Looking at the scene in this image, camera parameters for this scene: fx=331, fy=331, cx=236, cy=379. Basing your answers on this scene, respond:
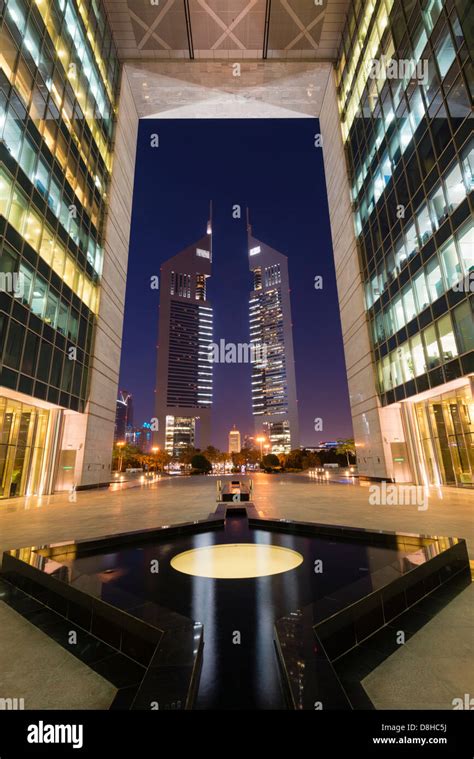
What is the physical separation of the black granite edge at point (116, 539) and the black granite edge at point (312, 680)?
5488mm

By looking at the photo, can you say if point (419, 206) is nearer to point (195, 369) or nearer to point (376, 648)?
point (376, 648)

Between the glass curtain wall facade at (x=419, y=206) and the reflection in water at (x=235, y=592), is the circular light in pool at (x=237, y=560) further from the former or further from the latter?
the glass curtain wall facade at (x=419, y=206)

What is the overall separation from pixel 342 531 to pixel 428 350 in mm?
16976

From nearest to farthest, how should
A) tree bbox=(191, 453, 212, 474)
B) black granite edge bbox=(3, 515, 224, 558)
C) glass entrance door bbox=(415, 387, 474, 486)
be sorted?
black granite edge bbox=(3, 515, 224, 558)
glass entrance door bbox=(415, 387, 474, 486)
tree bbox=(191, 453, 212, 474)

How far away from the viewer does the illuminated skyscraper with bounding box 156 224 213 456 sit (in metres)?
164

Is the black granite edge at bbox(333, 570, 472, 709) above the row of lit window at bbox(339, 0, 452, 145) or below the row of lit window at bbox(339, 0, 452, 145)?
below

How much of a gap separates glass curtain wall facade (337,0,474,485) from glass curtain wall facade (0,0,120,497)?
910 inches

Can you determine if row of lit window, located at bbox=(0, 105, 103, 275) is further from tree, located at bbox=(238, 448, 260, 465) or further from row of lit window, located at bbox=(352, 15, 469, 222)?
tree, located at bbox=(238, 448, 260, 465)

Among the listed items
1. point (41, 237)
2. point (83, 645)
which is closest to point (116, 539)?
point (83, 645)

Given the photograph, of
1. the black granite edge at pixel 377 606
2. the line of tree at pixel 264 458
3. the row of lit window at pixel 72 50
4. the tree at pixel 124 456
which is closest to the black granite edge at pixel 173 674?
the black granite edge at pixel 377 606

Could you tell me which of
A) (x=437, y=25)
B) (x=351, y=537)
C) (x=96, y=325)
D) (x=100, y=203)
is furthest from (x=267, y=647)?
(x=100, y=203)

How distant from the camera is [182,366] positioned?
169m

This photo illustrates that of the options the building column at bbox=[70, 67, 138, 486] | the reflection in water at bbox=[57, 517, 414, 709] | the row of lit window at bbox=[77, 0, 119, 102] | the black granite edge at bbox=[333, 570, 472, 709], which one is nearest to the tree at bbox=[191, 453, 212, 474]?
the building column at bbox=[70, 67, 138, 486]

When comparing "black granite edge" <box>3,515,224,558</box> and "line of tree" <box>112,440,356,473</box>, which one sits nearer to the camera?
"black granite edge" <box>3,515,224,558</box>
